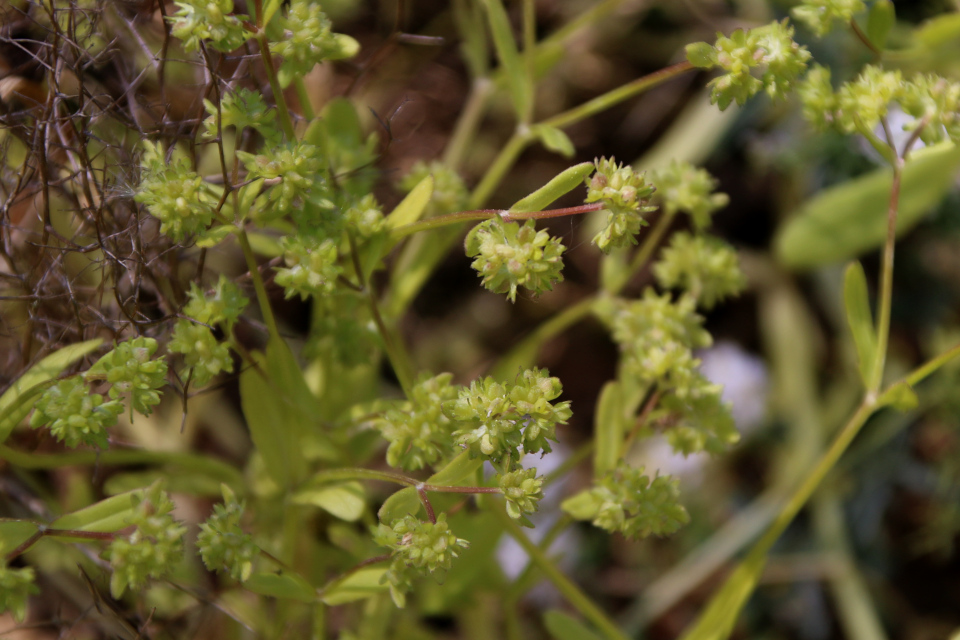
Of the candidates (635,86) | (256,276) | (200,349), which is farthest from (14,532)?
(635,86)

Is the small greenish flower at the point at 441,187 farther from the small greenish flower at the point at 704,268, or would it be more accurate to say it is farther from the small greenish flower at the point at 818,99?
the small greenish flower at the point at 818,99

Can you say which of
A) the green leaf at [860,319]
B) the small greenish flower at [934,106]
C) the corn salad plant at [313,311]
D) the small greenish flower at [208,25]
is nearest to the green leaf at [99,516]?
the corn salad plant at [313,311]

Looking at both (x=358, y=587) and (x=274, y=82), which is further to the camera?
(x=358, y=587)

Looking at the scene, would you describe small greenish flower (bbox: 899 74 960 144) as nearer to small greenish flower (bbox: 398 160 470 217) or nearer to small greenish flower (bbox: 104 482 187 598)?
small greenish flower (bbox: 398 160 470 217)

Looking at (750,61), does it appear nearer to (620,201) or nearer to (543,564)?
A: (620,201)

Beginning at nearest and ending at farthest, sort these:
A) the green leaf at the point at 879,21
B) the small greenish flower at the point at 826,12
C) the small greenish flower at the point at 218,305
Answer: the small greenish flower at the point at 218,305 < the small greenish flower at the point at 826,12 < the green leaf at the point at 879,21

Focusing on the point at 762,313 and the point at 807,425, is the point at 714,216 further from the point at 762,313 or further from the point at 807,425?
the point at 807,425

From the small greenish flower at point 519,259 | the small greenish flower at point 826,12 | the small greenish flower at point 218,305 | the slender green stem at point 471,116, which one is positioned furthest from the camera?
the slender green stem at point 471,116
